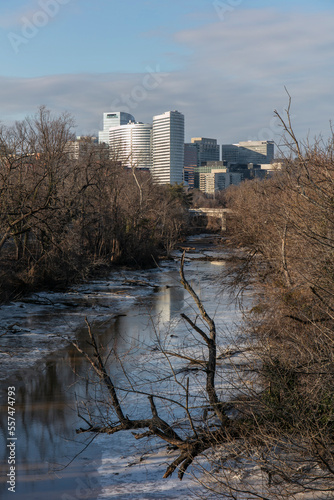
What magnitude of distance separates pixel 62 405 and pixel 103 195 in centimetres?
2302

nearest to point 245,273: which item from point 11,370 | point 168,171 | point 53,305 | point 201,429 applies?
point 53,305

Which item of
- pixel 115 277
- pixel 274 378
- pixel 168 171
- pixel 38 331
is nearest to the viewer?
pixel 274 378

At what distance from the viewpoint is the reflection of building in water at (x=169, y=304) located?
1906 cm

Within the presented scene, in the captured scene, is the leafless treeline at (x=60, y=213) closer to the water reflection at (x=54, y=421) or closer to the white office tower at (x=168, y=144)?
the water reflection at (x=54, y=421)

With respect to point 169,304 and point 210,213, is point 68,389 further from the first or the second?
point 210,213

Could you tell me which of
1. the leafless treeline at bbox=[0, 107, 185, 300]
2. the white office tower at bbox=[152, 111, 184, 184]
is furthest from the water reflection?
the white office tower at bbox=[152, 111, 184, 184]

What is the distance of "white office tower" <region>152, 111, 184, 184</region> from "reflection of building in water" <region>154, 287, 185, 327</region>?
90.4 meters

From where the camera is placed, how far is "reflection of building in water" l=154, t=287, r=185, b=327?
19.1 meters

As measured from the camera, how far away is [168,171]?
139500 millimetres

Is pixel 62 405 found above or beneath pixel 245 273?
beneath

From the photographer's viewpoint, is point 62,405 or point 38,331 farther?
point 38,331

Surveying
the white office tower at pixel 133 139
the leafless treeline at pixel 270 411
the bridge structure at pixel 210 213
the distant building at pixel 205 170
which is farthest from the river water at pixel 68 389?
the distant building at pixel 205 170

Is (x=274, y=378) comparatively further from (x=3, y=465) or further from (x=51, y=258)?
(x=51, y=258)

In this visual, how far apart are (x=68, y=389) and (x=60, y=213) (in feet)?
47.1
